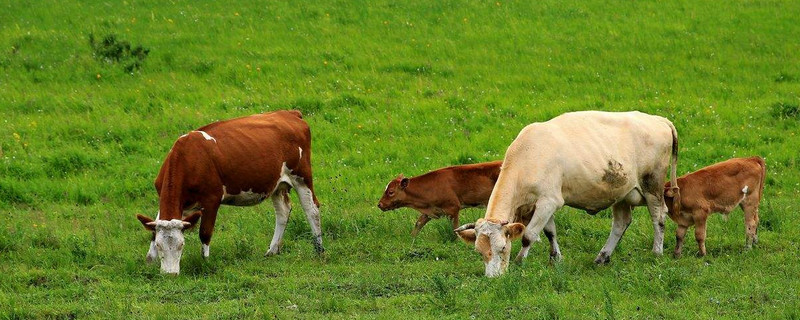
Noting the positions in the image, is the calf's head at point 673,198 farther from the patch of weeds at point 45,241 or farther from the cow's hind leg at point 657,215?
the patch of weeds at point 45,241

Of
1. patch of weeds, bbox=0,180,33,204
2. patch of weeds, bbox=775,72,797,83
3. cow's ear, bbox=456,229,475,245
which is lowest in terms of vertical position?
patch of weeds, bbox=775,72,797,83

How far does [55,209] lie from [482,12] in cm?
1376

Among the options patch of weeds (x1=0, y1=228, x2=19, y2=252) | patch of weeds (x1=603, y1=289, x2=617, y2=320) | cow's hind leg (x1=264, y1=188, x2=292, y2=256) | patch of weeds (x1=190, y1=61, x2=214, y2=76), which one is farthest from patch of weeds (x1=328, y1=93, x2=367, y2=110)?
patch of weeds (x1=603, y1=289, x2=617, y2=320)

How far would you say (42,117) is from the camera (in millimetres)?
21297

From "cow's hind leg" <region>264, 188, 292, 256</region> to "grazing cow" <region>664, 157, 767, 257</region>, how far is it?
4.90 meters

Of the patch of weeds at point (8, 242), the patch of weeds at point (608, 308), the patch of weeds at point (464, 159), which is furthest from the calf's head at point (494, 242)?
the patch of weeds at point (464, 159)

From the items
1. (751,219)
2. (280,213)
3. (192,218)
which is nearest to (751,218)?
(751,219)

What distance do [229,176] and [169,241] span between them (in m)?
1.39

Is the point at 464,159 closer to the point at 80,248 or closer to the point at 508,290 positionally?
the point at 80,248

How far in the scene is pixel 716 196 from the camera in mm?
14203

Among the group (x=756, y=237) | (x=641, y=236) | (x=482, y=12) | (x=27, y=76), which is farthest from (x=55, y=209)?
(x=482, y=12)

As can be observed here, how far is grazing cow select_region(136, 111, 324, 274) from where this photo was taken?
13.3m

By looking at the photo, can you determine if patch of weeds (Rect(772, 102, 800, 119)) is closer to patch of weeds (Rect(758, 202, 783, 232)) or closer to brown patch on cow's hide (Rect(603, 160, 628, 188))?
patch of weeds (Rect(758, 202, 783, 232))

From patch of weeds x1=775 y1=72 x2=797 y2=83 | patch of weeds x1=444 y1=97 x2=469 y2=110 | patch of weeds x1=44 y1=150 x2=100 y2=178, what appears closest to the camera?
patch of weeds x1=44 y1=150 x2=100 y2=178
